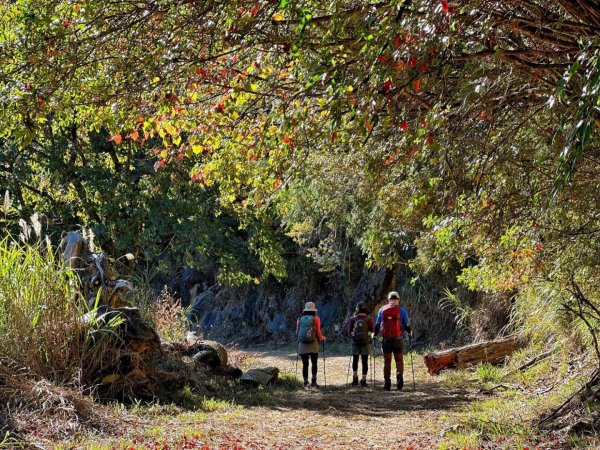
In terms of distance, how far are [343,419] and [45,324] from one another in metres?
3.88

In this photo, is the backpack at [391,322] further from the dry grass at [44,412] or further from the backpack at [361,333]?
the dry grass at [44,412]

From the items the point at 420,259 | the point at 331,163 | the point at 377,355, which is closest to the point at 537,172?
the point at 331,163

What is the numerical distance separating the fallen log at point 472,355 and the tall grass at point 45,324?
8.29 metres

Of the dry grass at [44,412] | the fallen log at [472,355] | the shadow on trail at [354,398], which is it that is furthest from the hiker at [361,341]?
the dry grass at [44,412]

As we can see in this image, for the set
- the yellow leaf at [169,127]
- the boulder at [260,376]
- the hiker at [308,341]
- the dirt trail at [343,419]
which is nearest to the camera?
the yellow leaf at [169,127]

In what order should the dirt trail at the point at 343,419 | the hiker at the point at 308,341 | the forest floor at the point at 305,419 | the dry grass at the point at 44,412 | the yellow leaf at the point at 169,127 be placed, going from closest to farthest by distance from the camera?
the dry grass at the point at 44,412 < the yellow leaf at the point at 169,127 < the forest floor at the point at 305,419 < the dirt trail at the point at 343,419 < the hiker at the point at 308,341

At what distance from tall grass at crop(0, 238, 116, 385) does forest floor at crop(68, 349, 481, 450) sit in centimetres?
96

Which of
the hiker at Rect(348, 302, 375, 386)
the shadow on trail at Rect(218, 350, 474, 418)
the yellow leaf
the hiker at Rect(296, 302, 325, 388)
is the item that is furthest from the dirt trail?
the yellow leaf

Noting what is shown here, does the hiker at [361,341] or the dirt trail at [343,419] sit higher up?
the hiker at [361,341]

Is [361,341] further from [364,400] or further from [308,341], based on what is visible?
[364,400]

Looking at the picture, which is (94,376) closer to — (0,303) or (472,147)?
(0,303)

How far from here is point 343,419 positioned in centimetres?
982

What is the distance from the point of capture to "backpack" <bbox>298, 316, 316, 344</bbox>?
1420cm

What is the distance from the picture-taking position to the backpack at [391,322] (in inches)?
534
